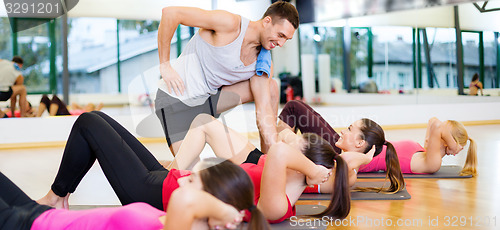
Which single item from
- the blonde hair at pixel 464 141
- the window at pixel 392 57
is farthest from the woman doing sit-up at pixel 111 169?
the window at pixel 392 57

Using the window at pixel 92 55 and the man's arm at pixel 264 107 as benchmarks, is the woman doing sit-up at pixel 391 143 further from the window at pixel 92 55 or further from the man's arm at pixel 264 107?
the window at pixel 92 55

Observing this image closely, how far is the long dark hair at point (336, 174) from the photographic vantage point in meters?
1.87

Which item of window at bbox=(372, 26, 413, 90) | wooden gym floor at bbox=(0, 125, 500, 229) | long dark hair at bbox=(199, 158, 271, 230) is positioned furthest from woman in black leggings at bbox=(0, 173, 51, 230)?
window at bbox=(372, 26, 413, 90)

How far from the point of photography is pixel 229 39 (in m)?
2.50

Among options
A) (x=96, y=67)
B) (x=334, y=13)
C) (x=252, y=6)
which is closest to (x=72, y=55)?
(x=96, y=67)

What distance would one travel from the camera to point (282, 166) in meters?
1.73

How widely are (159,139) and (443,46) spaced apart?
420 cm

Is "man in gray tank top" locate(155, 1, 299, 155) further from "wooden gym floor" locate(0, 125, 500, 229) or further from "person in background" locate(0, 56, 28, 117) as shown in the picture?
"person in background" locate(0, 56, 28, 117)

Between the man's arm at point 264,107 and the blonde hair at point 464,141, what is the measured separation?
123cm

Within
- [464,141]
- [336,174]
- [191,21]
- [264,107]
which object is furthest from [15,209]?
[464,141]

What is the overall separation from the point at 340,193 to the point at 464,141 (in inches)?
64.1

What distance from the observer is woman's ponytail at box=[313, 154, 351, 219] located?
1.87m

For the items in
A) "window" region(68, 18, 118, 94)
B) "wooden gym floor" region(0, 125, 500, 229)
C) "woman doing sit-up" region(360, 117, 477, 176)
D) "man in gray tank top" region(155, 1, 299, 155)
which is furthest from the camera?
"window" region(68, 18, 118, 94)

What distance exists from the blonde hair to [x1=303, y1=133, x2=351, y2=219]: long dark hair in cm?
148
